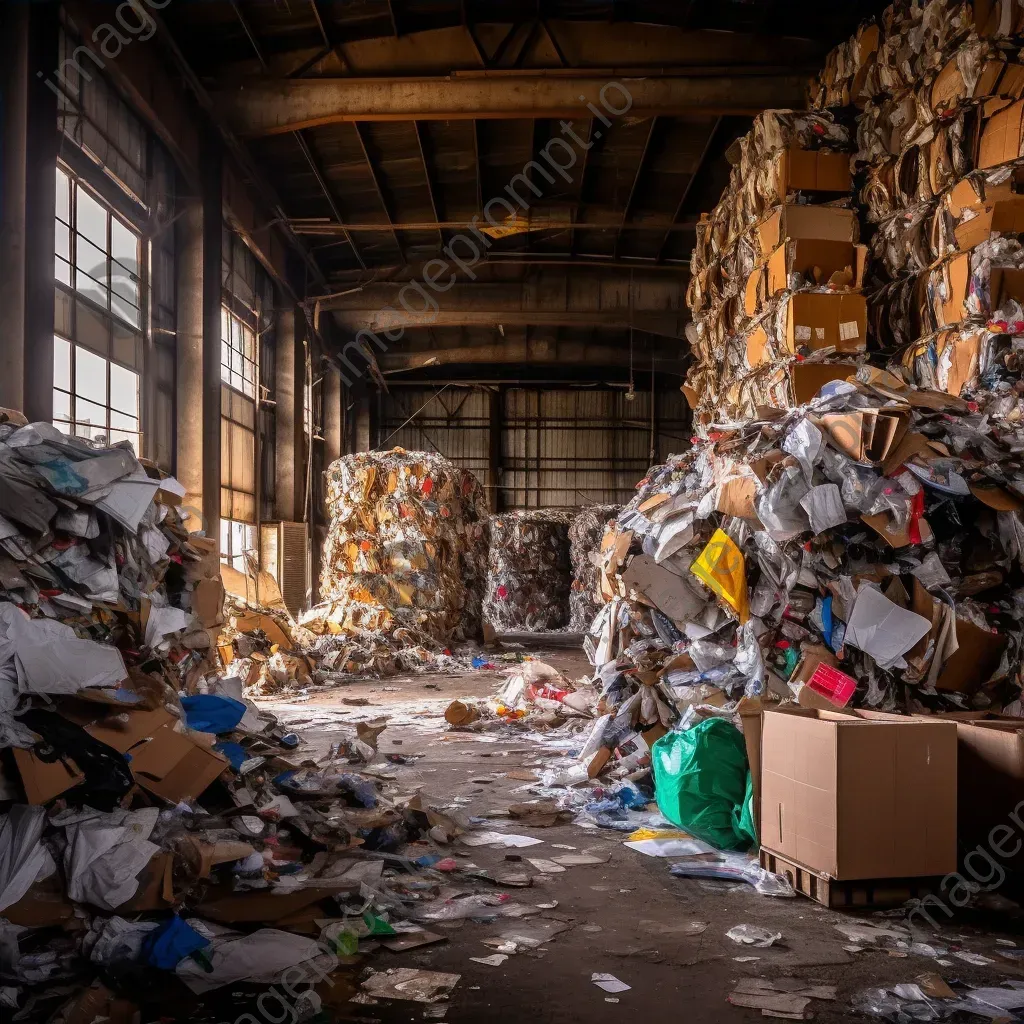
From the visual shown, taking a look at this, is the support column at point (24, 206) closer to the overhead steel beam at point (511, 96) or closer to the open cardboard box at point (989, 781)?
the overhead steel beam at point (511, 96)

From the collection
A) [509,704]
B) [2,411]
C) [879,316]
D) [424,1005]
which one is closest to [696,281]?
[879,316]

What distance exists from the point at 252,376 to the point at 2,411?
376 inches

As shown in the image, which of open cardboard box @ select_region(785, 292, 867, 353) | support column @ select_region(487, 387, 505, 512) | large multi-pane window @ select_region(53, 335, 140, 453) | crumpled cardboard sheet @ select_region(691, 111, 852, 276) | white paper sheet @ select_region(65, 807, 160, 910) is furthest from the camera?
support column @ select_region(487, 387, 505, 512)

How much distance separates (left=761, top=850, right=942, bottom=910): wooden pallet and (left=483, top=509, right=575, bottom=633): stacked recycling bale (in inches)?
576

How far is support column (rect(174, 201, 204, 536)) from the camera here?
970 cm

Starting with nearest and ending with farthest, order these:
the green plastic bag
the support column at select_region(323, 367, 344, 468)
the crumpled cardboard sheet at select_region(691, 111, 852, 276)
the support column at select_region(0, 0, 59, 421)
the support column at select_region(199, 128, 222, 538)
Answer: the green plastic bag → the support column at select_region(0, 0, 59, 421) → the crumpled cardboard sheet at select_region(691, 111, 852, 276) → the support column at select_region(199, 128, 222, 538) → the support column at select_region(323, 367, 344, 468)

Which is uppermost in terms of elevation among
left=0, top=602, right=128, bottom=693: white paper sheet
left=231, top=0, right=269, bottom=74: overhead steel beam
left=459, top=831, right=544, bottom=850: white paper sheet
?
left=231, top=0, right=269, bottom=74: overhead steel beam

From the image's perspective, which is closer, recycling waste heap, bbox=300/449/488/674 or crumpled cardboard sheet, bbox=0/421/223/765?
crumpled cardboard sheet, bbox=0/421/223/765

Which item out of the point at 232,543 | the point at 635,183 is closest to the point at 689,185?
the point at 635,183

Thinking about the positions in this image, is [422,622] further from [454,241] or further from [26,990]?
[26,990]

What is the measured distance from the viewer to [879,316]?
6.70m

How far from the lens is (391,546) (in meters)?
12.0

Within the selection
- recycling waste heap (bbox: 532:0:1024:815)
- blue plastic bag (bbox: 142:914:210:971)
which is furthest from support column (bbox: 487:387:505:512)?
blue plastic bag (bbox: 142:914:210:971)

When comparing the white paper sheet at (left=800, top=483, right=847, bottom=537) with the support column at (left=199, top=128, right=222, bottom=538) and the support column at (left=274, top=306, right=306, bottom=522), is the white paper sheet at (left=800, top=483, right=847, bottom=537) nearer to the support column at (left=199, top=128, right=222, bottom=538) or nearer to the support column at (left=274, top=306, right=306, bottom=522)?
the support column at (left=199, top=128, right=222, bottom=538)
